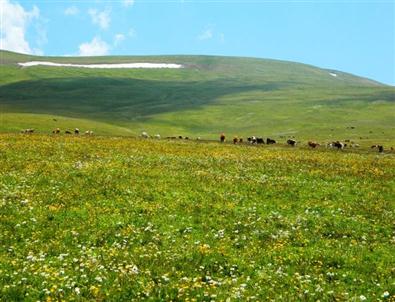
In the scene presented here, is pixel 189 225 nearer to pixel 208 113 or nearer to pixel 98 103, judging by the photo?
pixel 208 113

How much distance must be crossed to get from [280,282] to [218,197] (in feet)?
37.6

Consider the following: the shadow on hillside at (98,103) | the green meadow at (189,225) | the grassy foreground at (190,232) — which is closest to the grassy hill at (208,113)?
the shadow on hillside at (98,103)

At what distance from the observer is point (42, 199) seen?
24953 mm

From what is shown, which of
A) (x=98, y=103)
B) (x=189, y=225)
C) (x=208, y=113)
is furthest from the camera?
(x=98, y=103)

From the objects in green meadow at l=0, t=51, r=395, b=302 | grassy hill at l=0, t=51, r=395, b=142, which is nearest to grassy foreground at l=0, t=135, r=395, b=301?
green meadow at l=0, t=51, r=395, b=302

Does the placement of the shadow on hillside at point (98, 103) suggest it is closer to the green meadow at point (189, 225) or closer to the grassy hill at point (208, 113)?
the grassy hill at point (208, 113)

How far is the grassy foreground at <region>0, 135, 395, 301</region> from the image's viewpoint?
50.7ft

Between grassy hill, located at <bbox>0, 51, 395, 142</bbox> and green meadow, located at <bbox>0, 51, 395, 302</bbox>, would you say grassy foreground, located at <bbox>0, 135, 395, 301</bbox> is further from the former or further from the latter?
grassy hill, located at <bbox>0, 51, 395, 142</bbox>

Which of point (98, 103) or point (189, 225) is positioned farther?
point (98, 103)

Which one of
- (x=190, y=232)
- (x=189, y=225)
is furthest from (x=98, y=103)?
(x=190, y=232)

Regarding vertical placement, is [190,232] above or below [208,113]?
below

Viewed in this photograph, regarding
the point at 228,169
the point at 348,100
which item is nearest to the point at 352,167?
the point at 228,169

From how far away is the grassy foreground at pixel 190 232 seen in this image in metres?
15.5

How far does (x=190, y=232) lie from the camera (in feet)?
70.5
